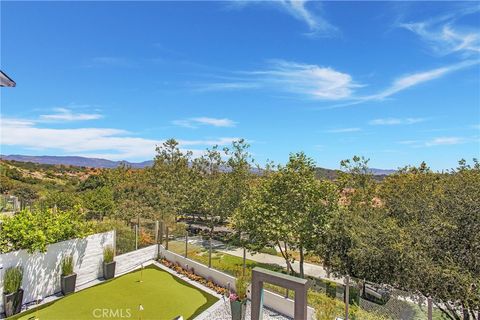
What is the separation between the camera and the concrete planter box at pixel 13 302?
31.0 feet

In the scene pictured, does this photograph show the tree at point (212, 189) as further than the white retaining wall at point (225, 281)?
Yes

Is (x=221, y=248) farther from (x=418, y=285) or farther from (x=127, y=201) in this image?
(x=418, y=285)

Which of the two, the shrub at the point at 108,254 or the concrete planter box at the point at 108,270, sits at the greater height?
the shrub at the point at 108,254

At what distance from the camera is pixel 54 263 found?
1149 centimetres

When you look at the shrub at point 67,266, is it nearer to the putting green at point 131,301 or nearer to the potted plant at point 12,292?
the putting green at point 131,301

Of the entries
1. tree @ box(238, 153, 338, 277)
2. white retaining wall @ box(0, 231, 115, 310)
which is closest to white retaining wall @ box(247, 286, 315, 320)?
tree @ box(238, 153, 338, 277)

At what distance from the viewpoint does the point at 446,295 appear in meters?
10.2

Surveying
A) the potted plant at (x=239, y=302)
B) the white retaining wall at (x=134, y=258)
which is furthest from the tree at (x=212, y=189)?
the potted plant at (x=239, y=302)

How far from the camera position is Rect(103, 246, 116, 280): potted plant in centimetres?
1339

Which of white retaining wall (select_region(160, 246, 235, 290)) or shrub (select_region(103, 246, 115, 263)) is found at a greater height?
shrub (select_region(103, 246, 115, 263))

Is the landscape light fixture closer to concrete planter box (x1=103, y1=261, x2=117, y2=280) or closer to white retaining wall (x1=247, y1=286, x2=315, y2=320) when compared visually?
white retaining wall (x1=247, y1=286, x2=315, y2=320)

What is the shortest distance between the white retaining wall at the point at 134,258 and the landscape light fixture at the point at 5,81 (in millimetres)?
10627

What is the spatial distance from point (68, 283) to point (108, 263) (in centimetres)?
201

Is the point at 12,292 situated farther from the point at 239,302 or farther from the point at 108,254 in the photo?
the point at 239,302
